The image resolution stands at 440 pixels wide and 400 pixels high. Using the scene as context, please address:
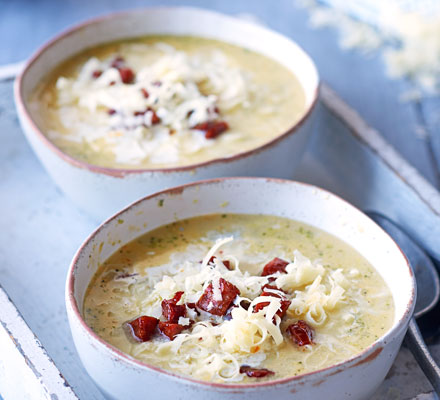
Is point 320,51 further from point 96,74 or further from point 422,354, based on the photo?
point 422,354

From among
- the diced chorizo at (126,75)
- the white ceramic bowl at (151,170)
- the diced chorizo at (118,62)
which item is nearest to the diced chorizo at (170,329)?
the white ceramic bowl at (151,170)

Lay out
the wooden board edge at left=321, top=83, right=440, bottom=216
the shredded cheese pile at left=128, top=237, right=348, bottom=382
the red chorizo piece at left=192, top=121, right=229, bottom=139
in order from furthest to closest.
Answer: the red chorizo piece at left=192, top=121, right=229, bottom=139
the wooden board edge at left=321, top=83, right=440, bottom=216
the shredded cheese pile at left=128, top=237, right=348, bottom=382

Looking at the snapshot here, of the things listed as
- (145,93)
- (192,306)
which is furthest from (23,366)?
(145,93)

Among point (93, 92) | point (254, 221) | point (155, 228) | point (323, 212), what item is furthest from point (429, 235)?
point (93, 92)

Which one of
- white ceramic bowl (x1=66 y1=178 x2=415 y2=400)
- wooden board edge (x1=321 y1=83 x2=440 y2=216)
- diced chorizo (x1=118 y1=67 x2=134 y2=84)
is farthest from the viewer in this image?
diced chorizo (x1=118 y1=67 x2=134 y2=84)

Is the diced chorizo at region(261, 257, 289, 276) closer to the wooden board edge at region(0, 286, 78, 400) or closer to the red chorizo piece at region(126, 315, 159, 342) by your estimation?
the red chorizo piece at region(126, 315, 159, 342)

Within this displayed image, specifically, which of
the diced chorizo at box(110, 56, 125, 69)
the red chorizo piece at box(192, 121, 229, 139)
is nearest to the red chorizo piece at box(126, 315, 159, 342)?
the red chorizo piece at box(192, 121, 229, 139)

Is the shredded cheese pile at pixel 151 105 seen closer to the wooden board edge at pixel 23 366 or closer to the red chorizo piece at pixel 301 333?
the wooden board edge at pixel 23 366

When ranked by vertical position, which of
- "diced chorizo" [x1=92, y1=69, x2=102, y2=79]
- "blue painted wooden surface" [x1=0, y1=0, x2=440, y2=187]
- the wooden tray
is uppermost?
"diced chorizo" [x1=92, y1=69, x2=102, y2=79]
